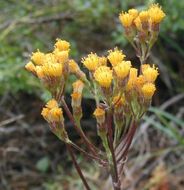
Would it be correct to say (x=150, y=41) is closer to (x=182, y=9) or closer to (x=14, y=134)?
(x=182, y=9)

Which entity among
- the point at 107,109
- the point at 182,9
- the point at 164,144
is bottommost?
the point at 164,144

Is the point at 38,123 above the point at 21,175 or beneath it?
above

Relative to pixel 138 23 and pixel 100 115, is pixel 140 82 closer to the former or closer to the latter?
pixel 100 115

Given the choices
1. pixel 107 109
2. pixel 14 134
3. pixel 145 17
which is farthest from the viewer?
pixel 14 134

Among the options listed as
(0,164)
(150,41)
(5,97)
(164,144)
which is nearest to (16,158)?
(0,164)

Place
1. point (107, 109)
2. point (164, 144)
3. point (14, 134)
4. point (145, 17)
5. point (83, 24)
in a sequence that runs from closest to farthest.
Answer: point (107, 109) → point (145, 17) → point (164, 144) → point (14, 134) → point (83, 24)

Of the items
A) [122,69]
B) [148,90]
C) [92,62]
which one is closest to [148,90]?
[148,90]

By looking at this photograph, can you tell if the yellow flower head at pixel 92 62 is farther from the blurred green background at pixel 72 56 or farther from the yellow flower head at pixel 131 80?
the blurred green background at pixel 72 56

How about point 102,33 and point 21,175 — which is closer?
point 21,175
